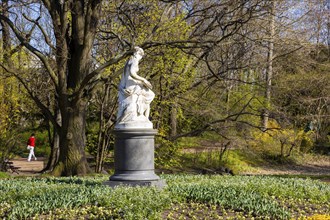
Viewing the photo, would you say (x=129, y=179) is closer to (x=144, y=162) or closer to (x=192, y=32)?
(x=144, y=162)

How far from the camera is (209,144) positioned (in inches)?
1073

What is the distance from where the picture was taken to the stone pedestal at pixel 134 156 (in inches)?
394

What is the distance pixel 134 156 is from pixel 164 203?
2011mm

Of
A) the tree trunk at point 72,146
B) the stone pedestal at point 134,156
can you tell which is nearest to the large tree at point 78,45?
the tree trunk at point 72,146

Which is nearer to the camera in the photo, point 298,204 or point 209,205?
point 209,205

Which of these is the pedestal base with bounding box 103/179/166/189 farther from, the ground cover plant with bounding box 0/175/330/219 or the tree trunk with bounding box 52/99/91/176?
the tree trunk with bounding box 52/99/91/176

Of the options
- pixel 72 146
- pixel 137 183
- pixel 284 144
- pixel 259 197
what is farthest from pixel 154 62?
pixel 284 144

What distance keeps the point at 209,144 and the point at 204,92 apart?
7392 millimetres

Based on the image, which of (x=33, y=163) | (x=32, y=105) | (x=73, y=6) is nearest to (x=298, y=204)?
(x=73, y=6)

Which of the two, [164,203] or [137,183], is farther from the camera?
[137,183]

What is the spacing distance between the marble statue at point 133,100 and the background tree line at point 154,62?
154 inches

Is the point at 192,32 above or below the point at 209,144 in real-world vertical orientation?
above

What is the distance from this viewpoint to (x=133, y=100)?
10.3m

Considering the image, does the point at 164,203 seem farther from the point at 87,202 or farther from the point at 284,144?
the point at 284,144
